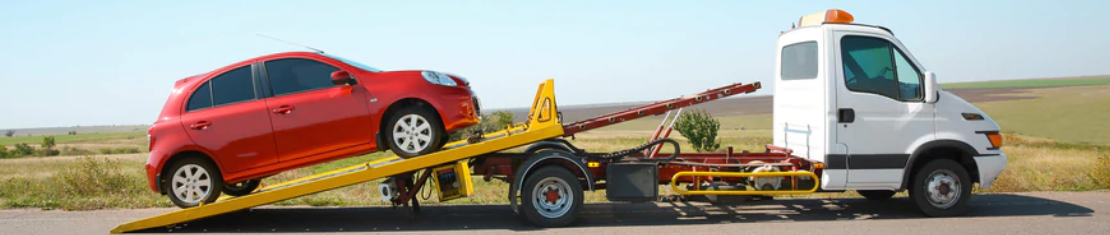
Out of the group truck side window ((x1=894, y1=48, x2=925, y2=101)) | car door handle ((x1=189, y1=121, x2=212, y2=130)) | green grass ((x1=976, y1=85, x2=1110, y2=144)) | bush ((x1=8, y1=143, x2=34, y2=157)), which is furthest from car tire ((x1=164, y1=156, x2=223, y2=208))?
bush ((x1=8, y1=143, x2=34, y2=157))

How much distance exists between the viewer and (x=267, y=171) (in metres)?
7.82

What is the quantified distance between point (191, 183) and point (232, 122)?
Result: 2.70ft

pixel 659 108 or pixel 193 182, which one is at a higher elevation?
pixel 659 108

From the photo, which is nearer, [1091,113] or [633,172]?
[633,172]

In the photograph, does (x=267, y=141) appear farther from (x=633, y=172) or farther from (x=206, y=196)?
(x=633, y=172)

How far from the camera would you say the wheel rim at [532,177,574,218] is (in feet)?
25.7

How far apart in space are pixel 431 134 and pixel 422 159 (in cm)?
32

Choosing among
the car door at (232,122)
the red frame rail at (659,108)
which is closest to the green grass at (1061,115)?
the red frame rail at (659,108)

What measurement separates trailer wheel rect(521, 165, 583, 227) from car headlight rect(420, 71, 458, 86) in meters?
1.30

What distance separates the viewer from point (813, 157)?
8.22 meters

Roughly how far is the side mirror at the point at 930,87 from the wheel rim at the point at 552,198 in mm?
3843

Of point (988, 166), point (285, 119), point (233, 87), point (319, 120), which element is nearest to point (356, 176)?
point (319, 120)

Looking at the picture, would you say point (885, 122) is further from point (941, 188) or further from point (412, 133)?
point (412, 133)

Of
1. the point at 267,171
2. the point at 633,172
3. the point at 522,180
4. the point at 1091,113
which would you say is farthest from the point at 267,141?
the point at 1091,113
